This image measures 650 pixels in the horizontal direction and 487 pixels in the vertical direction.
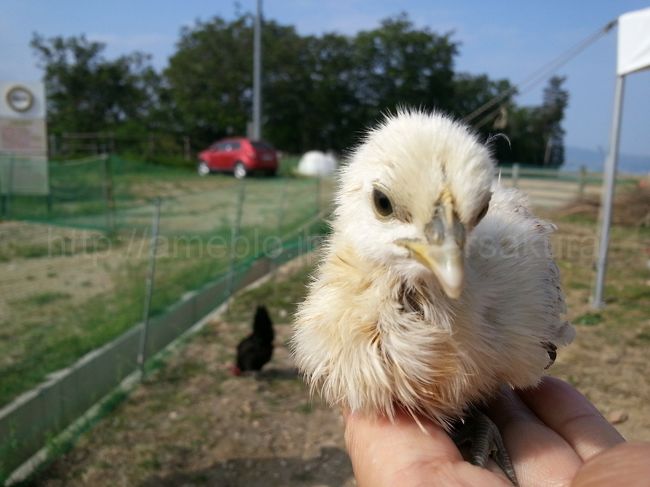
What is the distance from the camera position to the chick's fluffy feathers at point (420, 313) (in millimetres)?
1910

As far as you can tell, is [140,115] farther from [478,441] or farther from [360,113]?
[478,441]

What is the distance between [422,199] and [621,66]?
7.45 meters

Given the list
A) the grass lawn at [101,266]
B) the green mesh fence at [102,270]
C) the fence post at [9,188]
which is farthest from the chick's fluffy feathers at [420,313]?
the fence post at [9,188]

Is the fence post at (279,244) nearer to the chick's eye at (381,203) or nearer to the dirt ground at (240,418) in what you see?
the dirt ground at (240,418)

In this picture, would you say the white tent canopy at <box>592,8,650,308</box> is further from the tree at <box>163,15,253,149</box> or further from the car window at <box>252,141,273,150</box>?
the tree at <box>163,15,253,149</box>

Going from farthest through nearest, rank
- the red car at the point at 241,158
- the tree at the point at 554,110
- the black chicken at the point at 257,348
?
the tree at the point at 554,110 → the red car at the point at 241,158 → the black chicken at the point at 257,348

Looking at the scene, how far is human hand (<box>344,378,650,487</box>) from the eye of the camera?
1680mm

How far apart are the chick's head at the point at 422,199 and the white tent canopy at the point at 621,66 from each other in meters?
6.70

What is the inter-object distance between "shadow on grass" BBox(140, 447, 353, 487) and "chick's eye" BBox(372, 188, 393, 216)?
3626 mm

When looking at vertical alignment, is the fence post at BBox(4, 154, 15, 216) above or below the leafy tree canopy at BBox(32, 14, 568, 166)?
below

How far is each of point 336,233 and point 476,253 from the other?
0.65 m

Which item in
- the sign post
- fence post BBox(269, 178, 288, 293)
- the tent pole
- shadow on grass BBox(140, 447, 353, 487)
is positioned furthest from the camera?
the sign post

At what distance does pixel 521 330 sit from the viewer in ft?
7.03

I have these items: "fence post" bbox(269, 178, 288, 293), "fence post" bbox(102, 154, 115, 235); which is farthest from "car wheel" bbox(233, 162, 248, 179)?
"fence post" bbox(269, 178, 288, 293)
